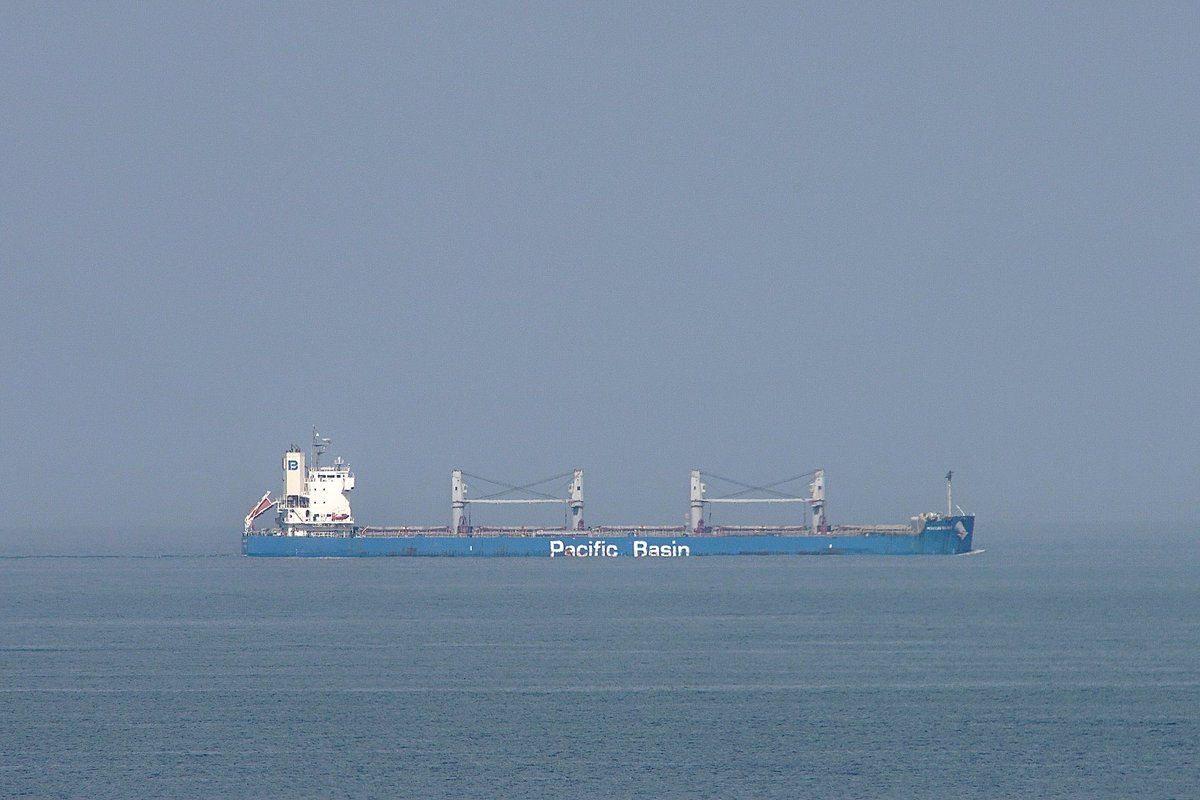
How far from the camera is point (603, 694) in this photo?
2041 inches

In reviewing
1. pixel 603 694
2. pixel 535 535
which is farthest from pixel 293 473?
pixel 603 694

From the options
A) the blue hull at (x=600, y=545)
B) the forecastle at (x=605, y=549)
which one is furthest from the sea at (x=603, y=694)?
the forecastle at (x=605, y=549)

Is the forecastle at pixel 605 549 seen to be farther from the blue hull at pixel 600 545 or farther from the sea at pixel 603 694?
the sea at pixel 603 694

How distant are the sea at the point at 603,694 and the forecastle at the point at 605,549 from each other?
98.9 feet

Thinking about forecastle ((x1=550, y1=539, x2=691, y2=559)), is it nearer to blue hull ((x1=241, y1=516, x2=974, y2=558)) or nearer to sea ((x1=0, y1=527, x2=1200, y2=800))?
blue hull ((x1=241, y1=516, x2=974, y2=558))

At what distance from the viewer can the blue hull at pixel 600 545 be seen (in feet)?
397

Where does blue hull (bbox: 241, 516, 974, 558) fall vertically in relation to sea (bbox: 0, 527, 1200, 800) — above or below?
above

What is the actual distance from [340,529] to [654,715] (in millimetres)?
77547

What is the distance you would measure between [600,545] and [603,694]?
75.7 m

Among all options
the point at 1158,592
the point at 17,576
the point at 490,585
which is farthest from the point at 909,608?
the point at 17,576

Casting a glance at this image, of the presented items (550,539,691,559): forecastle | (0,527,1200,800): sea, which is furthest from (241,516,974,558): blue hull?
(0,527,1200,800): sea

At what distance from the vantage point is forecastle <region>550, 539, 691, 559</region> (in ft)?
413

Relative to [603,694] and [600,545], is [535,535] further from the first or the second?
[603,694]

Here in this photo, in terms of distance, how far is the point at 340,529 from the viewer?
122m
